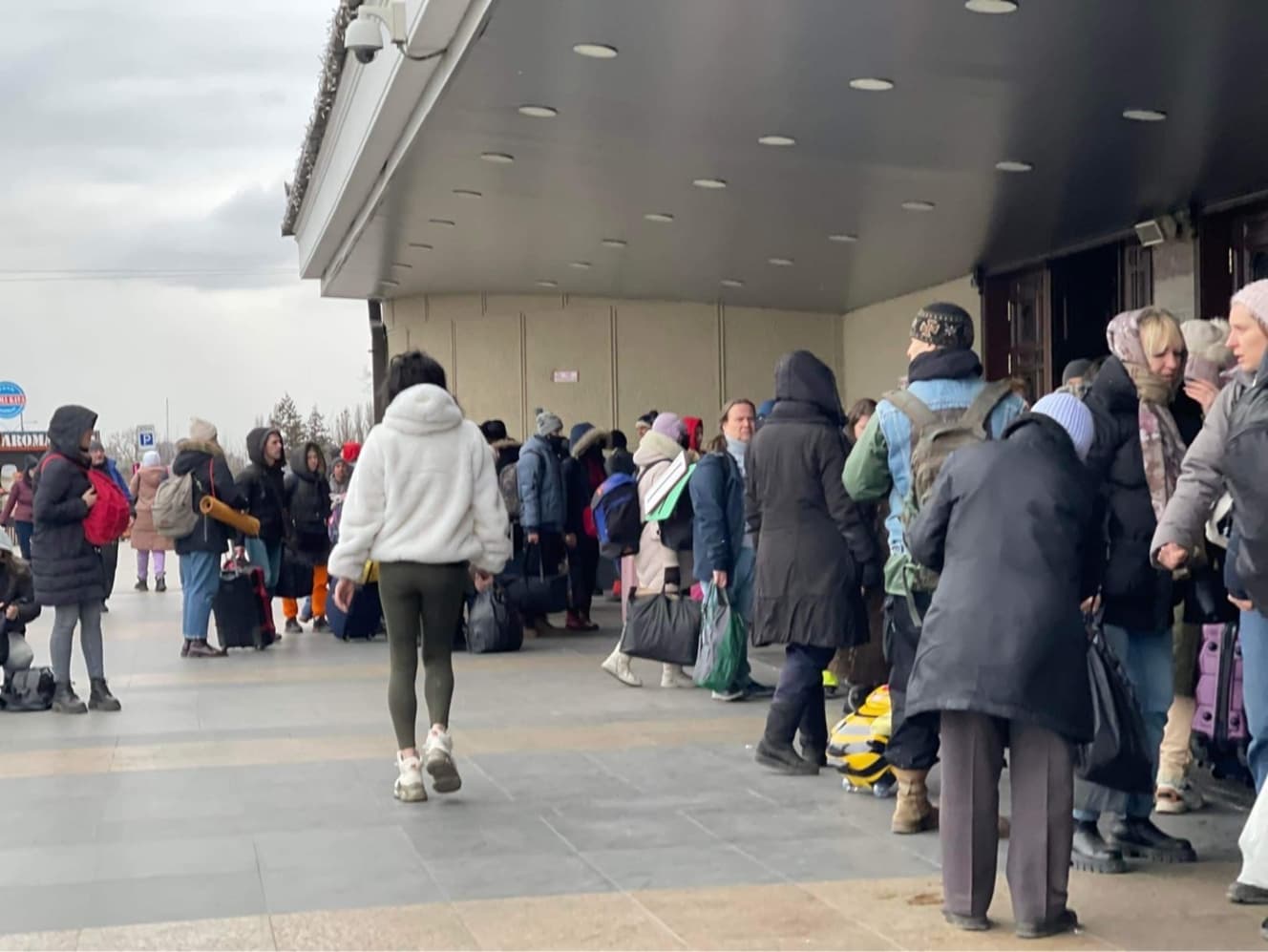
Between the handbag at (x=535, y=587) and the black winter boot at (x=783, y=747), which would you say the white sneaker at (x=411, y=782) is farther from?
the handbag at (x=535, y=587)

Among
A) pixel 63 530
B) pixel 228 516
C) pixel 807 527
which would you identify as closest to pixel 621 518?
pixel 228 516

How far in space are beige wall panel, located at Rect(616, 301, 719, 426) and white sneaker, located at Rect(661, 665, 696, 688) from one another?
15145mm

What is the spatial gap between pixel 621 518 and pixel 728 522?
8.88ft

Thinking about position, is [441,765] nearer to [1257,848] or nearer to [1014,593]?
[1014,593]

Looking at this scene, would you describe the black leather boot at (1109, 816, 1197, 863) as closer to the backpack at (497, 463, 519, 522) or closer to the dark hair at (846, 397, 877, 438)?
the dark hair at (846, 397, 877, 438)

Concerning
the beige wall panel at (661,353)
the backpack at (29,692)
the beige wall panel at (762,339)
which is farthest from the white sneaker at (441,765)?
the beige wall panel at (762,339)

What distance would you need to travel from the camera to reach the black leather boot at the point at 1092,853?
5.99 metres

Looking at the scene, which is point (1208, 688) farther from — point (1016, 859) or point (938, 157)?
point (938, 157)

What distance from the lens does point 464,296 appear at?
2628cm

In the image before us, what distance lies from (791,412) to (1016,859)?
3073mm

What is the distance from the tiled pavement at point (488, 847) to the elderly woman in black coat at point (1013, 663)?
0.79 feet

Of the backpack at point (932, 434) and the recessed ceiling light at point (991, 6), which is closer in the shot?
the backpack at point (932, 434)

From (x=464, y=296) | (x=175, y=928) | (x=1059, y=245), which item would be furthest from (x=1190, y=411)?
(x=464, y=296)

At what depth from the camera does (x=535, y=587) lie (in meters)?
13.8
